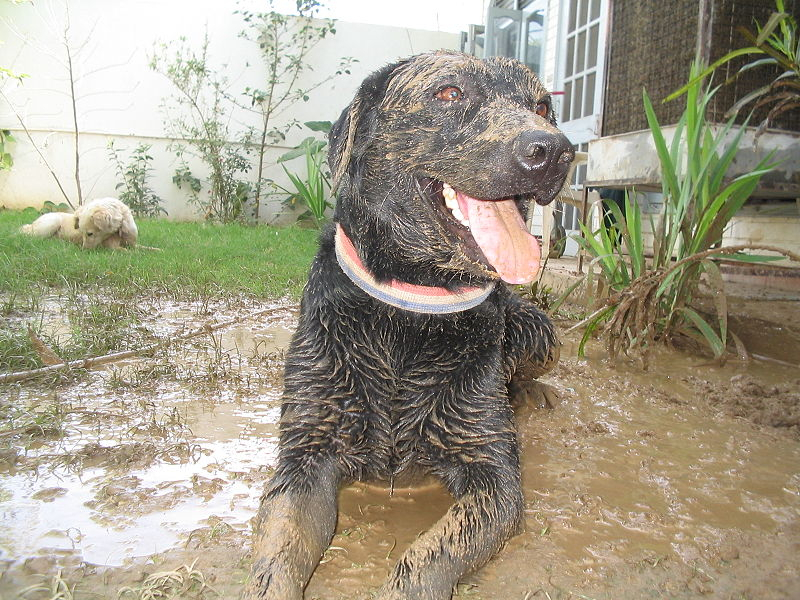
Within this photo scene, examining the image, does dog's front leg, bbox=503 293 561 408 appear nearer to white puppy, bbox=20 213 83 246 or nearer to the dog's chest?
the dog's chest

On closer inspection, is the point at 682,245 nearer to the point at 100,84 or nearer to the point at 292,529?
the point at 292,529

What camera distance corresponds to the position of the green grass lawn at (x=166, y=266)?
187 inches

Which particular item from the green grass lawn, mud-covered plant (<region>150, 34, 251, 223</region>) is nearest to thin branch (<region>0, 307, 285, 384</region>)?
the green grass lawn

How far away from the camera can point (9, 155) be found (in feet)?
33.9

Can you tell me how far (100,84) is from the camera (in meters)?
10.9

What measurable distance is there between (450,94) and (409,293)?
0.68 m

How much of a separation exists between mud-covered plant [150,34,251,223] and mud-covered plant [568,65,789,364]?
861 centimetres

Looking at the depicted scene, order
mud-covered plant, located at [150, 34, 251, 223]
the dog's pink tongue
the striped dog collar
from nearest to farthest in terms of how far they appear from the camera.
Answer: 1. the dog's pink tongue
2. the striped dog collar
3. mud-covered plant, located at [150, 34, 251, 223]

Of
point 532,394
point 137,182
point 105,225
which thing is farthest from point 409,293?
point 137,182

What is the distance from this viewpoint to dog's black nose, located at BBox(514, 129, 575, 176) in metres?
1.77

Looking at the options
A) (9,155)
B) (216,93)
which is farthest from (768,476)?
(9,155)

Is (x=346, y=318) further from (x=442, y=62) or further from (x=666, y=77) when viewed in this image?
(x=666, y=77)

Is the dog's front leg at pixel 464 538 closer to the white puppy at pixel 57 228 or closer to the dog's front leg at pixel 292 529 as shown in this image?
the dog's front leg at pixel 292 529

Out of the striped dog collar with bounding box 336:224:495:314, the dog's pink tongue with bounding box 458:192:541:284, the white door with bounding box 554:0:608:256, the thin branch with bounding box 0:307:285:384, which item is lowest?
the thin branch with bounding box 0:307:285:384
